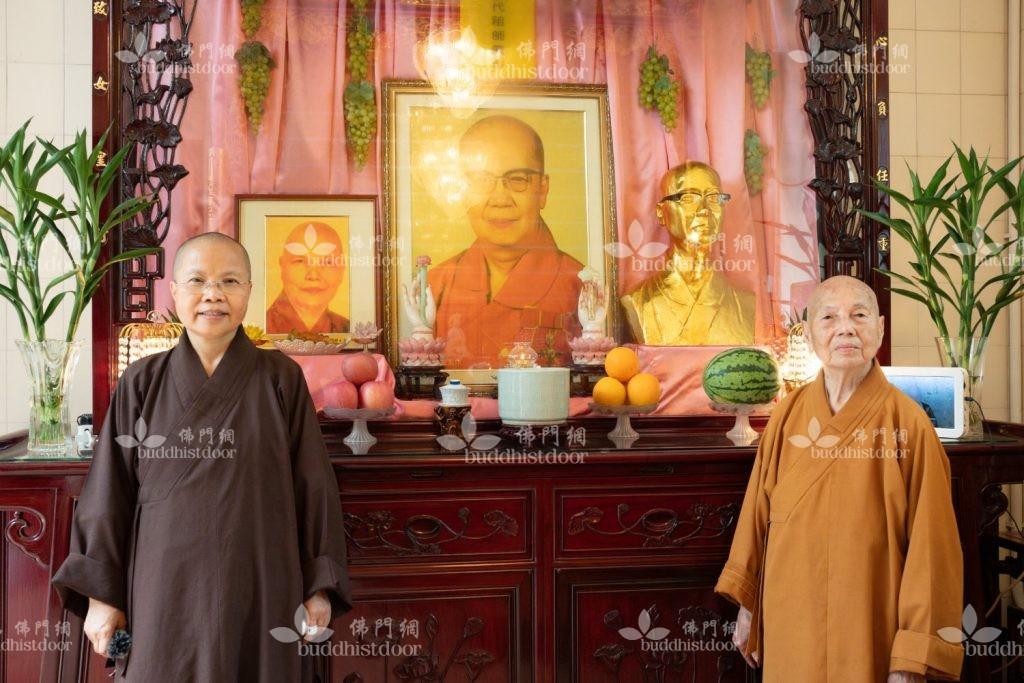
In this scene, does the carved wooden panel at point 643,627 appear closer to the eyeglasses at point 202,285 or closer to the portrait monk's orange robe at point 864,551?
the portrait monk's orange robe at point 864,551

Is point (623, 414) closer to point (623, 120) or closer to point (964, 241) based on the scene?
point (623, 120)

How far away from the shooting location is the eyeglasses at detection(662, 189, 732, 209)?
2.82 m

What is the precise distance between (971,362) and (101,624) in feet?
8.66

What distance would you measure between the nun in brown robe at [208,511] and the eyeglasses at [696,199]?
62.7 inches

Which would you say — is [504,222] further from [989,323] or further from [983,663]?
[983,663]

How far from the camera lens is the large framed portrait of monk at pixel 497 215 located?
2732mm

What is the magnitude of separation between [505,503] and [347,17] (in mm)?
1773

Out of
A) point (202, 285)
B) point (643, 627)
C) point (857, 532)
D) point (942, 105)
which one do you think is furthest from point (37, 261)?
point (942, 105)

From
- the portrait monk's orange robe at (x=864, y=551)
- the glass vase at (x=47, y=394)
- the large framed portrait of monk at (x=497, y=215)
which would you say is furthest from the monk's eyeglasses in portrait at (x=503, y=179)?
the glass vase at (x=47, y=394)

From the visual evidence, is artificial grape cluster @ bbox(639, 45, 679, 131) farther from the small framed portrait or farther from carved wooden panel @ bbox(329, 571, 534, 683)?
carved wooden panel @ bbox(329, 571, 534, 683)

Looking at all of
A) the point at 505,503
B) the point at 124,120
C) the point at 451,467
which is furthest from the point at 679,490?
the point at 124,120

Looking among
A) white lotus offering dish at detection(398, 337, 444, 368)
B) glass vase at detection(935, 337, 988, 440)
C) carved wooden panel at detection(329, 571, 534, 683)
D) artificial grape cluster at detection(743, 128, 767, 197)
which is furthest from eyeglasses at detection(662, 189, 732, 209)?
carved wooden panel at detection(329, 571, 534, 683)

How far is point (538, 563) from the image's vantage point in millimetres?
2266

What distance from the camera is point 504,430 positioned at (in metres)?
2.50
